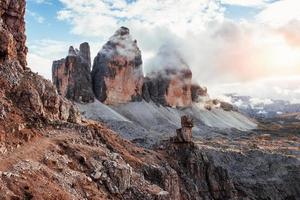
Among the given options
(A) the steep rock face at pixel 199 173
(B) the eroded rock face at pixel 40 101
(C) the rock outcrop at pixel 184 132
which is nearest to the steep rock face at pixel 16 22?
(B) the eroded rock face at pixel 40 101

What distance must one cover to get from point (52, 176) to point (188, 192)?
35.6 m

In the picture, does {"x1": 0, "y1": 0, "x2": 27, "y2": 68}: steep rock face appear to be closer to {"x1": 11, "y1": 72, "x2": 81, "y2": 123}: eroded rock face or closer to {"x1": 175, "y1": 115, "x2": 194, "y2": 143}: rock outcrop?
{"x1": 11, "y1": 72, "x2": 81, "y2": 123}: eroded rock face

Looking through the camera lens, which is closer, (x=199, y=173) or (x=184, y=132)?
(x=199, y=173)

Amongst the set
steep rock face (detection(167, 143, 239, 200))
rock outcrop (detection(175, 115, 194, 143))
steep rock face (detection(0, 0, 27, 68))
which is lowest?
steep rock face (detection(167, 143, 239, 200))

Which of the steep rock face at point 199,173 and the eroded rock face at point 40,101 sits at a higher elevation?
the eroded rock face at point 40,101

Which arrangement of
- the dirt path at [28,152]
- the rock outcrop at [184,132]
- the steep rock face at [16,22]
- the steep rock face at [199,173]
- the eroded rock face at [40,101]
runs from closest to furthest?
the dirt path at [28,152] → the eroded rock face at [40,101] → the steep rock face at [16,22] → the steep rock face at [199,173] → the rock outcrop at [184,132]

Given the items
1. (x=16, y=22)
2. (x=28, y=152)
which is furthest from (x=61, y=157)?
(x=16, y=22)

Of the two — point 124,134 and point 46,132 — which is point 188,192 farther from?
point 124,134

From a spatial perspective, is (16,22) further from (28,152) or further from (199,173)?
(199,173)

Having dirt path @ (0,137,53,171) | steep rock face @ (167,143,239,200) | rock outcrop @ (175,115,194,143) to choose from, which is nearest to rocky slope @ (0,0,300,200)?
dirt path @ (0,137,53,171)

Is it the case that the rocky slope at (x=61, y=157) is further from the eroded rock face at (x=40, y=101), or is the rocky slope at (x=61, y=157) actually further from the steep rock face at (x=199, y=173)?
the steep rock face at (x=199, y=173)

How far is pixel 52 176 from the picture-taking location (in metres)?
39.3

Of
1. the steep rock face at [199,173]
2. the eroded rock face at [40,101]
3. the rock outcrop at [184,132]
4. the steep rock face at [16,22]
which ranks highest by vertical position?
the steep rock face at [16,22]

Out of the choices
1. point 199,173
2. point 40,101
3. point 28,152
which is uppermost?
point 40,101
